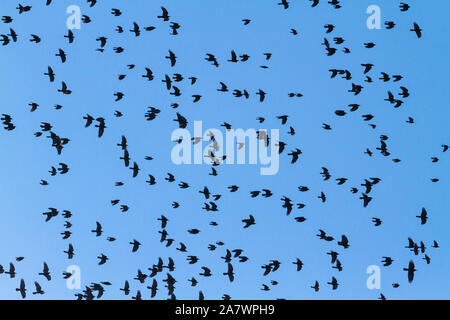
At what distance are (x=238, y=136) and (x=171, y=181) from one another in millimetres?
1943

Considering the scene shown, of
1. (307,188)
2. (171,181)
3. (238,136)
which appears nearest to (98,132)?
(171,181)

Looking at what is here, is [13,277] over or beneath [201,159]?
beneath

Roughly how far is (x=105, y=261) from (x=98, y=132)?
3.05 metres

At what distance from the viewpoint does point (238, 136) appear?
1881 centimetres
